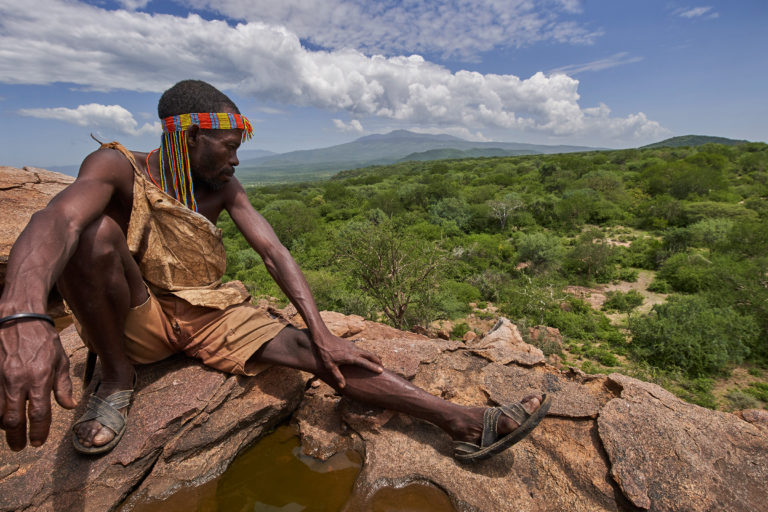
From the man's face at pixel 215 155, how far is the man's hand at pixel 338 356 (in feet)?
3.75

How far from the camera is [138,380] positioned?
2262 millimetres

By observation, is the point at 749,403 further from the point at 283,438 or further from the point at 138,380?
the point at 138,380

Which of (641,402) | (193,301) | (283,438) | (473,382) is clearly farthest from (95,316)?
(641,402)

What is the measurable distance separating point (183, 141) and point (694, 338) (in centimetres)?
1015

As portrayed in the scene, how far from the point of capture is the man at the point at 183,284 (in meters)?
1.71

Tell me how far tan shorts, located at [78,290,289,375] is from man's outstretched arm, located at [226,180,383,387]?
0.31 metres

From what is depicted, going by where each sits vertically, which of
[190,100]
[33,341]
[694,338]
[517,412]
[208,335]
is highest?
[190,100]

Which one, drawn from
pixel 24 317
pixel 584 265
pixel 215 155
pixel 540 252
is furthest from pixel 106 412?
pixel 584 265

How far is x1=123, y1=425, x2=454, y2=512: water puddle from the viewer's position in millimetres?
1763

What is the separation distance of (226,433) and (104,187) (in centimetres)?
147

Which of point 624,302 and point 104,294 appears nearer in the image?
point 104,294

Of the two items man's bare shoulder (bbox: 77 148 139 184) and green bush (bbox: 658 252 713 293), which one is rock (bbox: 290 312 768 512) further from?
green bush (bbox: 658 252 713 293)

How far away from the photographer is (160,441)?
1961 millimetres

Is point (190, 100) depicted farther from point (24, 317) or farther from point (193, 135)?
point (24, 317)
